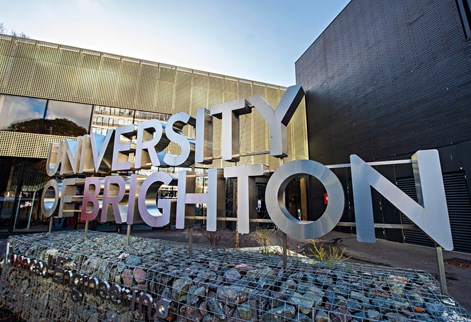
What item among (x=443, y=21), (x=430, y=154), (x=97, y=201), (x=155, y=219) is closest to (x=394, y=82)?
(x=443, y=21)

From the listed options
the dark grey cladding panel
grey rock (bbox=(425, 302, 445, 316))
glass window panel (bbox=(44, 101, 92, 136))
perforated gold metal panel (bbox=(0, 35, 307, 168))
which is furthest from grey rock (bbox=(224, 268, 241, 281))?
glass window panel (bbox=(44, 101, 92, 136))

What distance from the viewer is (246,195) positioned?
10.6 ft

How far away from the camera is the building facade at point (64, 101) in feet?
31.8

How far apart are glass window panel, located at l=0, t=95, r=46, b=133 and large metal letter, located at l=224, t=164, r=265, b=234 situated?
11318 mm

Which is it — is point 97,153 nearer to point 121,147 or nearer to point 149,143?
point 121,147

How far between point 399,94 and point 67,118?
14.8 m

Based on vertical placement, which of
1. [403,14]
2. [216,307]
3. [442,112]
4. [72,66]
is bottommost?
[216,307]

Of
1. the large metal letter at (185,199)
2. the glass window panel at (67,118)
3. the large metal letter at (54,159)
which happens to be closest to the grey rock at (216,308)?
the large metal letter at (185,199)

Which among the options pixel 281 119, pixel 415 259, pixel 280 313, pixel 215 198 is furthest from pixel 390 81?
pixel 280 313

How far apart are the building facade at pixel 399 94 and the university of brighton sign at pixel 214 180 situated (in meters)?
7.21

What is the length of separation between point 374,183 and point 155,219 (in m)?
3.29

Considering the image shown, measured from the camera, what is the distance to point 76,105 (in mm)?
10695

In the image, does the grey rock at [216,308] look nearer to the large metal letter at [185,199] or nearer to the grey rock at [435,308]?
the large metal letter at [185,199]

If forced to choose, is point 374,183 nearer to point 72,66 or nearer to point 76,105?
point 76,105
